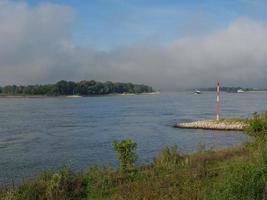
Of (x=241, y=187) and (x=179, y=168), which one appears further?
(x=179, y=168)

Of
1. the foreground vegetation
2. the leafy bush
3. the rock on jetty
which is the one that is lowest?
the rock on jetty

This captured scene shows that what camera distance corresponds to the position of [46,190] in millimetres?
13758

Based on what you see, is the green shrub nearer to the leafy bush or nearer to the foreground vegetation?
the foreground vegetation

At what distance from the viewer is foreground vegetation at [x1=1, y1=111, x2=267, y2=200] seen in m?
10.3

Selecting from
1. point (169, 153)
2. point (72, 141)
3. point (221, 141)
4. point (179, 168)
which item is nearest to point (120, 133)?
point (72, 141)

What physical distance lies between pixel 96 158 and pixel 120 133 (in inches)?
798

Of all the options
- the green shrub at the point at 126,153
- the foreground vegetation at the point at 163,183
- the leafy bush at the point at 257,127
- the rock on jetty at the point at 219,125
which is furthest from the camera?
the rock on jetty at the point at 219,125

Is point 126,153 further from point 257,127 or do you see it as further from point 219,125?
point 219,125

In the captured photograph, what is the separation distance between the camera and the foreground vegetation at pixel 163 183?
1027 cm

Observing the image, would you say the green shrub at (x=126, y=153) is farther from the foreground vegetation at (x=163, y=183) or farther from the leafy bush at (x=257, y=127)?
the leafy bush at (x=257, y=127)

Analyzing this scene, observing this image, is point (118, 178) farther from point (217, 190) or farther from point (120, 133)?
point (120, 133)

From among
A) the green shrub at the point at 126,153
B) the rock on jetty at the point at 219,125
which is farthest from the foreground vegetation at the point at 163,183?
the rock on jetty at the point at 219,125

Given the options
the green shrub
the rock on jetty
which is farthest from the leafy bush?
the rock on jetty

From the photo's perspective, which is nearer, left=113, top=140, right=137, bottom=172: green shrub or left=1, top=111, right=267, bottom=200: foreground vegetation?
left=1, top=111, right=267, bottom=200: foreground vegetation
